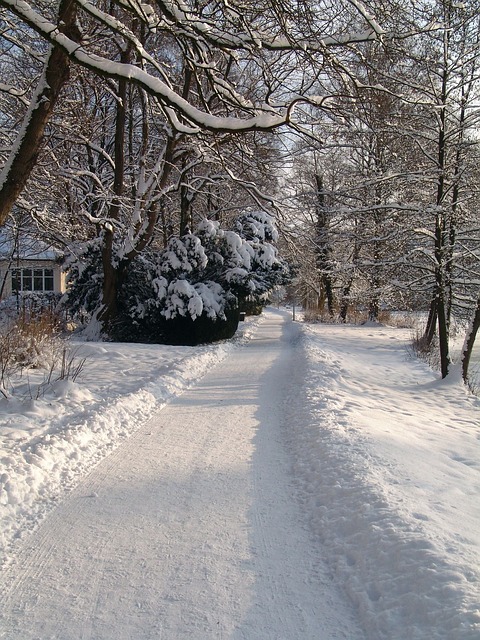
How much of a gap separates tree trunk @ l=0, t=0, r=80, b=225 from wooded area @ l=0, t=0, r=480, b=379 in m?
0.02

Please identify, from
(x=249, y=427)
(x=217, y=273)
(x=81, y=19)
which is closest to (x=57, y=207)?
(x=217, y=273)

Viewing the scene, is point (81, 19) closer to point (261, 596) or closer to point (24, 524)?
point (24, 524)

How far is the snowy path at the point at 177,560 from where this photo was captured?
251 centimetres

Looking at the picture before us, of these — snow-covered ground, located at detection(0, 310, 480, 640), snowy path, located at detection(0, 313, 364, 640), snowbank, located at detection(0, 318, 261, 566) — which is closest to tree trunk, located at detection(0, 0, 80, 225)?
snowbank, located at detection(0, 318, 261, 566)

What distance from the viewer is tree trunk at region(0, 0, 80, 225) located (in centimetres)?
569

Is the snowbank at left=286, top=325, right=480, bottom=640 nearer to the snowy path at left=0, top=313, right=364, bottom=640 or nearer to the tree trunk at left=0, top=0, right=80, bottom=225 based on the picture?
the snowy path at left=0, top=313, right=364, bottom=640

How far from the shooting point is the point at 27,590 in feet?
9.12

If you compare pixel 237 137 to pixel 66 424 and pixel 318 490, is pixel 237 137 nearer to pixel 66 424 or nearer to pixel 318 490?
pixel 66 424

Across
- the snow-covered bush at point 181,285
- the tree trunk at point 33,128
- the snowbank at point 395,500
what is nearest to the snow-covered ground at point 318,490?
the snowbank at point 395,500

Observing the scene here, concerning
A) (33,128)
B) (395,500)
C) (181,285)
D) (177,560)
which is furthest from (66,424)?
(181,285)

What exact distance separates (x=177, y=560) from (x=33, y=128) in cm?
517

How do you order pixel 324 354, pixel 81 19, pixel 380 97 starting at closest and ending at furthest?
pixel 380 97 < pixel 81 19 < pixel 324 354

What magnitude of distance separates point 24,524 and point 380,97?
7333mm

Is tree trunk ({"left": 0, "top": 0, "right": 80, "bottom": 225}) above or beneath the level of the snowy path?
above
